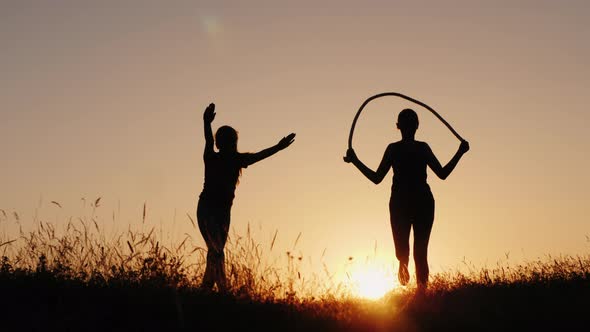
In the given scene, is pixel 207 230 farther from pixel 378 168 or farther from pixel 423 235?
pixel 423 235

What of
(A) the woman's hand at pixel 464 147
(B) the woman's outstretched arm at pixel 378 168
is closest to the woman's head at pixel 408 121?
(B) the woman's outstretched arm at pixel 378 168

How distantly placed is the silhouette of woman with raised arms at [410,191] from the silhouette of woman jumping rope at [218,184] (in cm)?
182

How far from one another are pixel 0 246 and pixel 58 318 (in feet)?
9.55

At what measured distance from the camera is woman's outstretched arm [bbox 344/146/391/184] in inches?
383

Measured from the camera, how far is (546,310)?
7.75 meters

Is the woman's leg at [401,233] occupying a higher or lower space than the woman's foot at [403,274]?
higher

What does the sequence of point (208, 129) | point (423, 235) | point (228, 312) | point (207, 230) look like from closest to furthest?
point (228, 312) → point (207, 230) → point (423, 235) → point (208, 129)

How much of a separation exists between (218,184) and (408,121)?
255 cm

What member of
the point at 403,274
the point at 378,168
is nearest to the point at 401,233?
the point at 403,274

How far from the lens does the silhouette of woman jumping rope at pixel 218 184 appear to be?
9.38 metres

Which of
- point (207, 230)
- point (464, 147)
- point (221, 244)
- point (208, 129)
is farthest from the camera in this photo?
point (464, 147)

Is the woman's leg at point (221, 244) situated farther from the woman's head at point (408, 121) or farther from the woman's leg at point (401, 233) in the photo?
the woman's head at point (408, 121)

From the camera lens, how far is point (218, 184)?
9594 millimetres

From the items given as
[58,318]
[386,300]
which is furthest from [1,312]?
[386,300]
